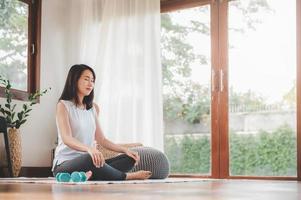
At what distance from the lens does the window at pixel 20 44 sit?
179 inches

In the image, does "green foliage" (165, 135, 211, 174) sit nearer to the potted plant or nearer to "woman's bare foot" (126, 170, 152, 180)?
"woman's bare foot" (126, 170, 152, 180)

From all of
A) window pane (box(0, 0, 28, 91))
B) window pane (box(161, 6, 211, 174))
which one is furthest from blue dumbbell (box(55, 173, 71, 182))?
window pane (box(161, 6, 211, 174))

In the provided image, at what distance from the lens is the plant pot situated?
424cm

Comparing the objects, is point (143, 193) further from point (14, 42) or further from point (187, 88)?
point (14, 42)

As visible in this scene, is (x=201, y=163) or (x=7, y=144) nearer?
(x=7, y=144)

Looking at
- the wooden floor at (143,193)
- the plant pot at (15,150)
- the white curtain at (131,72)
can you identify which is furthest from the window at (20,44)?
Answer: the wooden floor at (143,193)

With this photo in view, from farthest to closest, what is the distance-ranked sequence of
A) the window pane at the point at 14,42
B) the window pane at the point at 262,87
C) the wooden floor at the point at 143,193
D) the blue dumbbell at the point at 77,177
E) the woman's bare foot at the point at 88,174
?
the window pane at the point at 14,42 < the window pane at the point at 262,87 < the woman's bare foot at the point at 88,174 < the blue dumbbell at the point at 77,177 < the wooden floor at the point at 143,193

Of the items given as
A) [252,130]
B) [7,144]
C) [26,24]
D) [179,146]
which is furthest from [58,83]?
[252,130]

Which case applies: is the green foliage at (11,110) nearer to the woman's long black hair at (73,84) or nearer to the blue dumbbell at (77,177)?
the woman's long black hair at (73,84)

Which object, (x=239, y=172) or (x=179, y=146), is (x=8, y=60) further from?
(x=239, y=172)

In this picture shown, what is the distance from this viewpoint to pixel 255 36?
4.56 m

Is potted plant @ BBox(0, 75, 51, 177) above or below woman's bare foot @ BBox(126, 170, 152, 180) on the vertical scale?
above

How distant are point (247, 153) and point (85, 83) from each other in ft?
5.86

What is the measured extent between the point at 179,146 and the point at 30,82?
4.95ft
